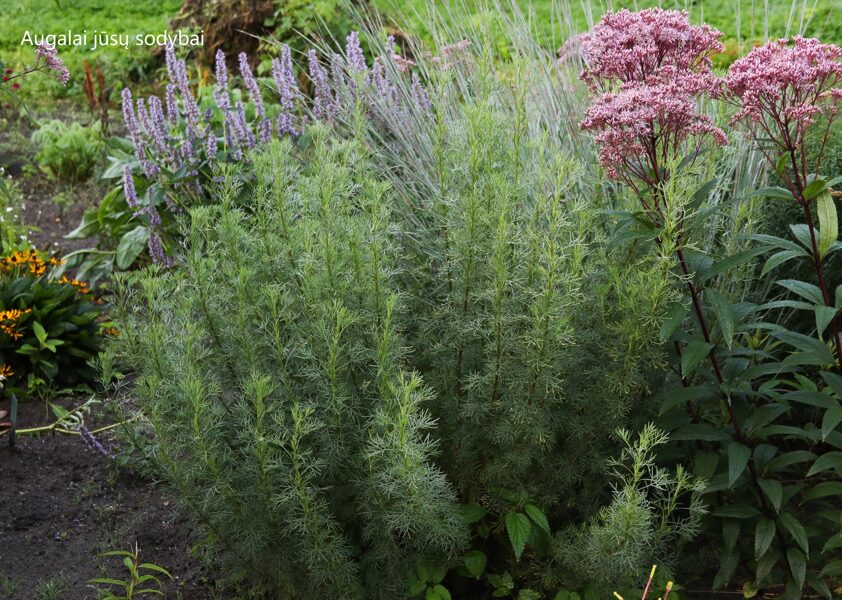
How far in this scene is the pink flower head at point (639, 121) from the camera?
231cm

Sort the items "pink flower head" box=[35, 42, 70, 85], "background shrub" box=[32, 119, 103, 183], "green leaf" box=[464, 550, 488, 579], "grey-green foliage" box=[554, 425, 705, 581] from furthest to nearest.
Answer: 1. "background shrub" box=[32, 119, 103, 183]
2. "pink flower head" box=[35, 42, 70, 85]
3. "green leaf" box=[464, 550, 488, 579]
4. "grey-green foliage" box=[554, 425, 705, 581]

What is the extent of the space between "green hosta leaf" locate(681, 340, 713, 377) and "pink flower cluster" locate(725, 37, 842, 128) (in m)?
0.61

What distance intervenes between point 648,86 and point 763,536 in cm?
134

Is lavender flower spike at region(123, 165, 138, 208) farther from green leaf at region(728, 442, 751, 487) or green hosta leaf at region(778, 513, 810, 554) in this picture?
green hosta leaf at region(778, 513, 810, 554)

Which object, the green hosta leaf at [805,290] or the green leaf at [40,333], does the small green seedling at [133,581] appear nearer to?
the green leaf at [40,333]

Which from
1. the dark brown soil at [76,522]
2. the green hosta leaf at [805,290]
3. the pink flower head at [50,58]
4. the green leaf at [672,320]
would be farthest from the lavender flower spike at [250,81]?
the green hosta leaf at [805,290]

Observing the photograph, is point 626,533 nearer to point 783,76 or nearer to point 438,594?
point 438,594

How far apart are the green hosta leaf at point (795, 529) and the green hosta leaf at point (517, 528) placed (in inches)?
30.7

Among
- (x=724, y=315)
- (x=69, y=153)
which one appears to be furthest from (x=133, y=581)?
(x=69, y=153)

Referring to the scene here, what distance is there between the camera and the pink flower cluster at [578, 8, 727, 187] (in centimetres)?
234

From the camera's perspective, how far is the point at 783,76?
2.35 m

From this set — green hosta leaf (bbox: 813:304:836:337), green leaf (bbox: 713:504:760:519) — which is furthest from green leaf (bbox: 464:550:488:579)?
green hosta leaf (bbox: 813:304:836:337)

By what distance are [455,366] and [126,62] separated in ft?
25.4

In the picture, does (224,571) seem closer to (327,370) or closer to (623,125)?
(327,370)
